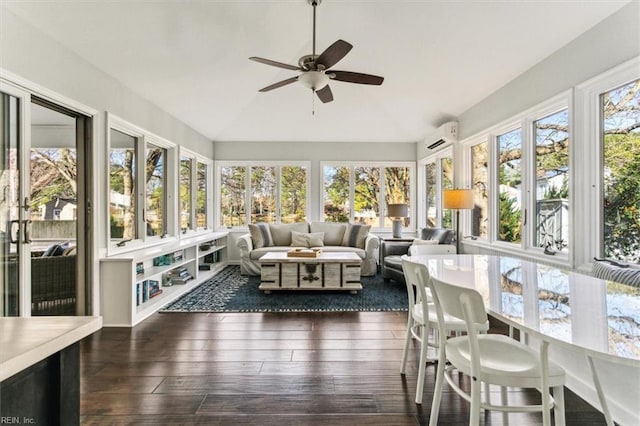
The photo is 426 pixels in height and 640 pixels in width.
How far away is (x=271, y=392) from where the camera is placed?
6.64 ft

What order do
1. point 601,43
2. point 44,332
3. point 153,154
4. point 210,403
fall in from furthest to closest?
point 153,154 < point 601,43 < point 210,403 < point 44,332

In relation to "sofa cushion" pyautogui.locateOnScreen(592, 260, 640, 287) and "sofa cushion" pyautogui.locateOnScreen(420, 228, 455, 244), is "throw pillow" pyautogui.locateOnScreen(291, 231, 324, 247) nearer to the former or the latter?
"sofa cushion" pyautogui.locateOnScreen(420, 228, 455, 244)

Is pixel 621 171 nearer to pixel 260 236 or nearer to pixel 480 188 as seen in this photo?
pixel 480 188

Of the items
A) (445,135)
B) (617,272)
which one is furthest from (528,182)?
(445,135)

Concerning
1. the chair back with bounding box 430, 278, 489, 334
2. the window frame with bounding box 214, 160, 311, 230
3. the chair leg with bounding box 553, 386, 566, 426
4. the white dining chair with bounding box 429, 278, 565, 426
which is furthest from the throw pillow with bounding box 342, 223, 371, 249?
the chair leg with bounding box 553, 386, 566, 426

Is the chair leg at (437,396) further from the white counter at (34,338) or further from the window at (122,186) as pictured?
the window at (122,186)

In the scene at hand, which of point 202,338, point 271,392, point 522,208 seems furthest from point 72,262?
point 522,208

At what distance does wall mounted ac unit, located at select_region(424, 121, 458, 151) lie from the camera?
4.71 m

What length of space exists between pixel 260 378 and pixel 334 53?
2.43m

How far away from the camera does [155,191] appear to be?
4.48 metres

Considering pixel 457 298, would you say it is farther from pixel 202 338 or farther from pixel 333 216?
pixel 333 216

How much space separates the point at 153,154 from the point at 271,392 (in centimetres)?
371

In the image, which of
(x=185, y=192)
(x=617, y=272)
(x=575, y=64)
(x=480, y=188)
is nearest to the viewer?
(x=617, y=272)

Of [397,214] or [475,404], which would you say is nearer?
[475,404]
